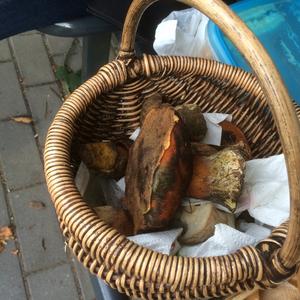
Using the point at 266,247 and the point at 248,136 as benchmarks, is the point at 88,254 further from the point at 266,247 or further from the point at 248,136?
the point at 248,136

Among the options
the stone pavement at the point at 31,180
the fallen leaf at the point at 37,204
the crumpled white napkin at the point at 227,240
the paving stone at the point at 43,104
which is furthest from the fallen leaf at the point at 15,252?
the crumpled white napkin at the point at 227,240

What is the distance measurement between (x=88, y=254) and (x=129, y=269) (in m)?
0.08

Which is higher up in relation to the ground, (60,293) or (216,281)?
(216,281)

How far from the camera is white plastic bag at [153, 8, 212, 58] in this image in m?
1.17

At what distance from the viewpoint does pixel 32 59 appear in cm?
193

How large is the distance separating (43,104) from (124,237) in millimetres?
1225

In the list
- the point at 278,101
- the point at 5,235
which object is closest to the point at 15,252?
the point at 5,235

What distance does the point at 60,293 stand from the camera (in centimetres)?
137

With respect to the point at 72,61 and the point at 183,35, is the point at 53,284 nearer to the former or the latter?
the point at 183,35

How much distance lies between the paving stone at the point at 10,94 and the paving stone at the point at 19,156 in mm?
59

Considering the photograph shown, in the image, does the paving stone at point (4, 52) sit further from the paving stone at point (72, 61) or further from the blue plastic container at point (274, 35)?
the blue plastic container at point (274, 35)

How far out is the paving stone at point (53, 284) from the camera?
1.36 meters

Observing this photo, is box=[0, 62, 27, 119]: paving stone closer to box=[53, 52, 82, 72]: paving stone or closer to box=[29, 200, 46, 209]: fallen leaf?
box=[53, 52, 82, 72]: paving stone

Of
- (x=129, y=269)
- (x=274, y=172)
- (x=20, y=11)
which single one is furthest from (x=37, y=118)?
(x=129, y=269)
